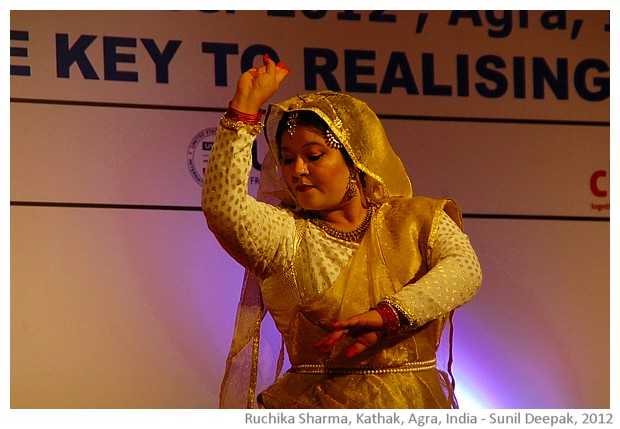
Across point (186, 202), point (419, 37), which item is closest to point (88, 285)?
point (186, 202)

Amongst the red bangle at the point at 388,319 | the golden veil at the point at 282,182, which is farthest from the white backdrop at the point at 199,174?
the red bangle at the point at 388,319

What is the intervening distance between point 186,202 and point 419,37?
3.24 feet

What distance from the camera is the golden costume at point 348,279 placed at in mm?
2633

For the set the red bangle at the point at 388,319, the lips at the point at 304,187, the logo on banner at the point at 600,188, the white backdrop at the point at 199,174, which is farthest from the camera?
the logo on banner at the point at 600,188

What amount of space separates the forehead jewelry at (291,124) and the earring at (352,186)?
18 centimetres

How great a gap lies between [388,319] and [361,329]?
7cm

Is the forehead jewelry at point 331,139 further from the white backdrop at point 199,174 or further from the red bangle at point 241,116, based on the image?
the white backdrop at point 199,174

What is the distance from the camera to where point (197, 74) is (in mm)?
3666

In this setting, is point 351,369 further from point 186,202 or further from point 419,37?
point 419,37

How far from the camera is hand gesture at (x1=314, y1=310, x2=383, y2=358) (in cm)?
240

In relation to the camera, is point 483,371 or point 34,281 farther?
point 483,371

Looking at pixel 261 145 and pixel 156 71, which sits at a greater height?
pixel 156 71

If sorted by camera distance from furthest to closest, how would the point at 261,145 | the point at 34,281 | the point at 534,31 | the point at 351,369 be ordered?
the point at 534,31 < the point at 261,145 < the point at 34,281 < the point at 351,369

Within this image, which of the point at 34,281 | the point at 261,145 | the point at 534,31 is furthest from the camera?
the point at 534,31
